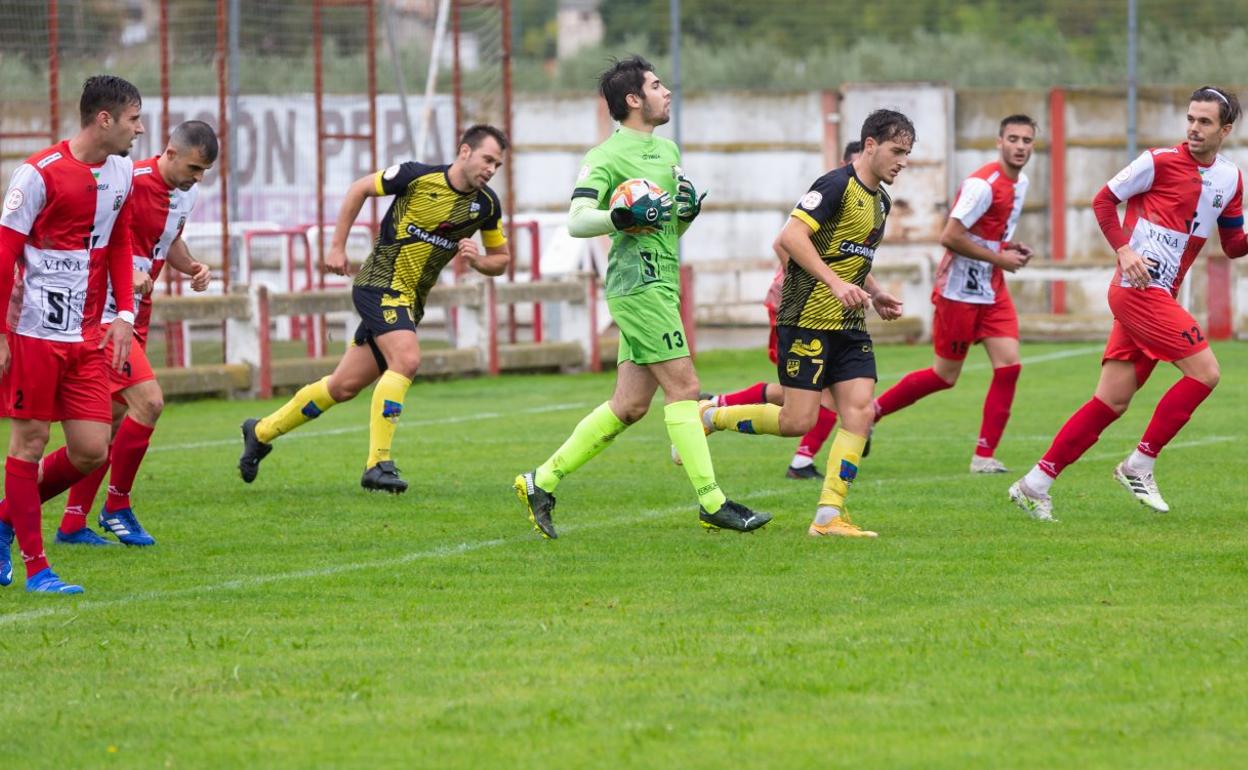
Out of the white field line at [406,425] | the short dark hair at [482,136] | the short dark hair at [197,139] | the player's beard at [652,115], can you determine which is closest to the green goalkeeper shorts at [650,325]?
the player's beard at [652,115]

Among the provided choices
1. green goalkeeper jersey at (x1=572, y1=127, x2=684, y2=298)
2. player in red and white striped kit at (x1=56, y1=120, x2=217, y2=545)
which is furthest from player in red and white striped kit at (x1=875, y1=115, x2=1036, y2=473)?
player in red and white striped kit at (x1=56, y1=120, x2=217, y2=545)

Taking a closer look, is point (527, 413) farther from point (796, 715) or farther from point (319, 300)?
point (796, 715)

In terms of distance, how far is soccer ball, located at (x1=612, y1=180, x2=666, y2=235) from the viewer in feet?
27.0

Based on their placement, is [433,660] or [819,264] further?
[819,264]

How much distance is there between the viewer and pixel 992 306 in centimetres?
1176

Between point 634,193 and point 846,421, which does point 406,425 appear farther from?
point 634,193

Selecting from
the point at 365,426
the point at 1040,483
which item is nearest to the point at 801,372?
the point at 1040,483

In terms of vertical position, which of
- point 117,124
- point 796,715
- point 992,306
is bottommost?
point 796,715

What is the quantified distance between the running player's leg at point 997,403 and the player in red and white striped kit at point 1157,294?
205cm

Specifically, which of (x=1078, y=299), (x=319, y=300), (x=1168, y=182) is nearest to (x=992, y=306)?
(x=1168, y=182)

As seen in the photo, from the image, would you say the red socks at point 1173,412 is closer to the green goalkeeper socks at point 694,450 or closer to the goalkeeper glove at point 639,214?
the green goalkeeper socks at point 694,450

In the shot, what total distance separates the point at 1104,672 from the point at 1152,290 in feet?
12.1

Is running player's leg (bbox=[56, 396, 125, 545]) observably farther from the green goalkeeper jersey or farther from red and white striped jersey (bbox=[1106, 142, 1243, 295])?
red and white striped jersey (bbox=[1106, 142, 1243, 295])

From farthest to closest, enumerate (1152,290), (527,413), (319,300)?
(319,300), (527,413), (1152,290)
